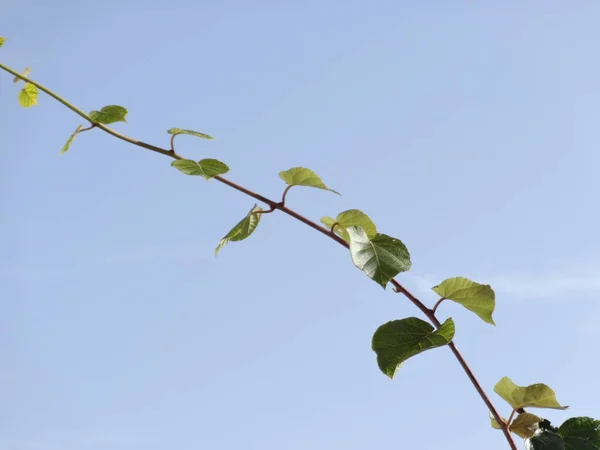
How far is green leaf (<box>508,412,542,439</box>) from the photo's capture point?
0.89 meters

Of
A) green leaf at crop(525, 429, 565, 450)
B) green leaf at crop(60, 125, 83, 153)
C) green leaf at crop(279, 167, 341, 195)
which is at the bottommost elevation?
green leaf at crop(525, 429, 565, 450)

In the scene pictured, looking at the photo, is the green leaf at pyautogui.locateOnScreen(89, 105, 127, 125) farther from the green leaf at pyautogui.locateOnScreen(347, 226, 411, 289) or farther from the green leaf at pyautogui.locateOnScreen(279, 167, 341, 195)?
the green leaf at pyautogui.locateOnScreen(347, 226, 411, 289)

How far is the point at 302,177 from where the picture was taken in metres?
0.92

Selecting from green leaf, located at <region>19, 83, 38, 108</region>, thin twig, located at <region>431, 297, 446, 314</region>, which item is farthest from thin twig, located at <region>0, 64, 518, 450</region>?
green leaf, located at <region>19, 83, 38, 108</region>

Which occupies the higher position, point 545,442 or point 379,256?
point 379,256

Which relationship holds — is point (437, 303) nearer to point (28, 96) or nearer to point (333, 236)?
point (333, 236)

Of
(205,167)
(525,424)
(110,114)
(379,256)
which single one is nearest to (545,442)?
(525,424)

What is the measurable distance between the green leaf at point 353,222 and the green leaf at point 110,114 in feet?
1.20

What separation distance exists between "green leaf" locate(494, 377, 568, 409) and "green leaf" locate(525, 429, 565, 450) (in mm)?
42

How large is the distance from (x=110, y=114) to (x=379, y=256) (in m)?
0.48

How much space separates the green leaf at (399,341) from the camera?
843 millimetres

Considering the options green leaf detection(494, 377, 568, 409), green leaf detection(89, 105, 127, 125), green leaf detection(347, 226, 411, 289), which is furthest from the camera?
green leaf detection(89, 105, 127, 125)

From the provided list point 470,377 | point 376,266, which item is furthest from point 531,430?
point 376,266

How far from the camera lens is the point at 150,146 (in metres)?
0.93
